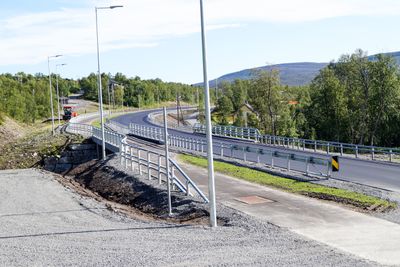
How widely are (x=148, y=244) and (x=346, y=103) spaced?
6453 cm

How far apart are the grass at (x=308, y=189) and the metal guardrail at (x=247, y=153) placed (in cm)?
155

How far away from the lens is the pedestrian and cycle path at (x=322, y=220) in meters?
13.4

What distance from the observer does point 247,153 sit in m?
39.4

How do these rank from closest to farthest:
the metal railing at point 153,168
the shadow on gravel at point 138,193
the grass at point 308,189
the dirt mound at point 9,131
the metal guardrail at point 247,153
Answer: the shadow on gravel at point 138,193 → the grass at point 308,189 → the metal railing at point 153,168 → the metal guardrail at point 247,153 → the dirt mound at point 9,131

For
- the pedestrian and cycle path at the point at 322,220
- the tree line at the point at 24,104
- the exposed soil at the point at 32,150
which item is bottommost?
the exposed soil at the point at 32,150

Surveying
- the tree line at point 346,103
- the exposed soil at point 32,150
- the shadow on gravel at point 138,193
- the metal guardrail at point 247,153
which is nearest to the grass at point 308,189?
the metal guardrail at point 247,153

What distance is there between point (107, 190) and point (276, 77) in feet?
165

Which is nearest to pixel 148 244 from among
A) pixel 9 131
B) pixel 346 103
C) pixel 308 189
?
pixel 308 189

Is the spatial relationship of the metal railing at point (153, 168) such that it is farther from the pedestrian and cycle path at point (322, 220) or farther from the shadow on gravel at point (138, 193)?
the pedestrian and cycle path at point (322, 220)

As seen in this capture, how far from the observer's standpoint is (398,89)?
66.5 metres

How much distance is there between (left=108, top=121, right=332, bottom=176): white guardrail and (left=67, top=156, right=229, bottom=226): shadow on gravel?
22.3ft

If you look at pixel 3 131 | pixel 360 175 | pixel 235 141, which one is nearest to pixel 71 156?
pixel 235 141

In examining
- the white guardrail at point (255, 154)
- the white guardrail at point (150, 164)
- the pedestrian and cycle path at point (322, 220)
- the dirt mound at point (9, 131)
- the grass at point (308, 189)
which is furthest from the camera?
the dirt mound at point (9, 131)

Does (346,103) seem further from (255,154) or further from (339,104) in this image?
(255,154)
